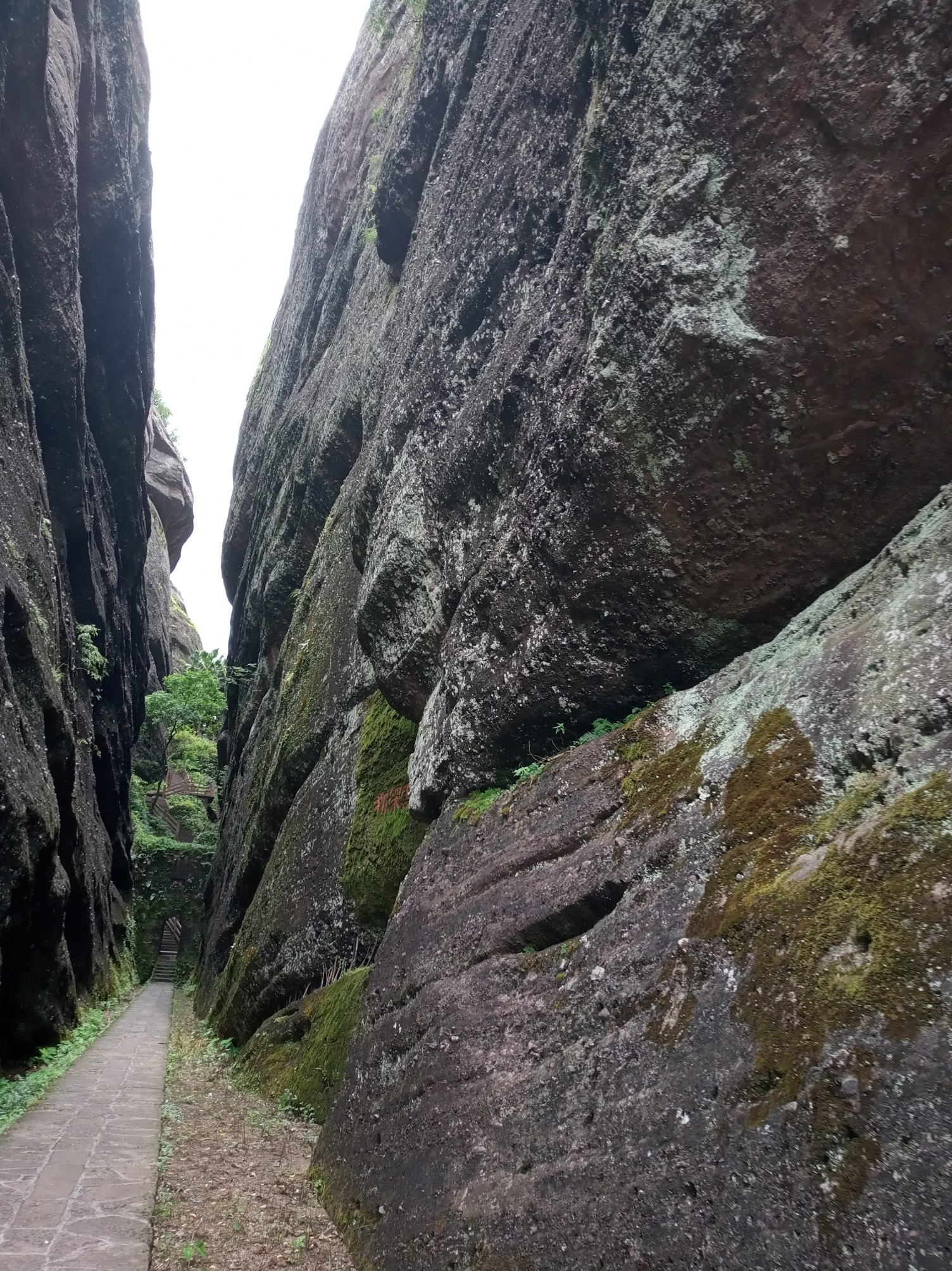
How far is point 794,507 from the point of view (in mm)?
5090

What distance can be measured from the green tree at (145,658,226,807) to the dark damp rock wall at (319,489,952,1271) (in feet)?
87.7

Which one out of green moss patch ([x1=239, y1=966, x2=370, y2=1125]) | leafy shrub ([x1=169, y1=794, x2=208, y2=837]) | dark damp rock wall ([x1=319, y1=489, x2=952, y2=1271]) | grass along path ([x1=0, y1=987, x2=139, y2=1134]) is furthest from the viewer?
leafy shrub ([x1=169, y1=794, x2=208, y2=837])

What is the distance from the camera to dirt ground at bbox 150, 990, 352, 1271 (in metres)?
4.35

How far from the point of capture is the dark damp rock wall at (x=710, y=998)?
2520 millimetres

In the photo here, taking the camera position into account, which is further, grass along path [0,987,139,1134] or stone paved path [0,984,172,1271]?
grass along path [0,987,139,1134]

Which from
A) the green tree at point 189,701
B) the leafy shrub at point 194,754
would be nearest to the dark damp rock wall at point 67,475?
the green tree at point 189,701

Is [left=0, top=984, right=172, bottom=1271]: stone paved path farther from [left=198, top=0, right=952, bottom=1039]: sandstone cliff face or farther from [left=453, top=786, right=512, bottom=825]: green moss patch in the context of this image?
[left=453, top=786, right=512, bottom=825]: green moss patch

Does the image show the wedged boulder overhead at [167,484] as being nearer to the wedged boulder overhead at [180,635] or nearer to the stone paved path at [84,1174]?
the wedged boulder overhead at [180,635]

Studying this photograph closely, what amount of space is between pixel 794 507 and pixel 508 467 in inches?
105

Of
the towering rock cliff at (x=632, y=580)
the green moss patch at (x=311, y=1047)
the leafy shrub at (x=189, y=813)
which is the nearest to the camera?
the towering rock cliff at (x=632, y=580)

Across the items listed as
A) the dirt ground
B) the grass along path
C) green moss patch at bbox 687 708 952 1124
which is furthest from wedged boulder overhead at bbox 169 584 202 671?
green moss patch at bbox 687 708 952 1124

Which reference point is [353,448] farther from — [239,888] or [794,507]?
[794,507]

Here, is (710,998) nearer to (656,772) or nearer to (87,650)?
(656,772)

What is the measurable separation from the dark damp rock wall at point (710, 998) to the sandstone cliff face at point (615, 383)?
0.80 metres
